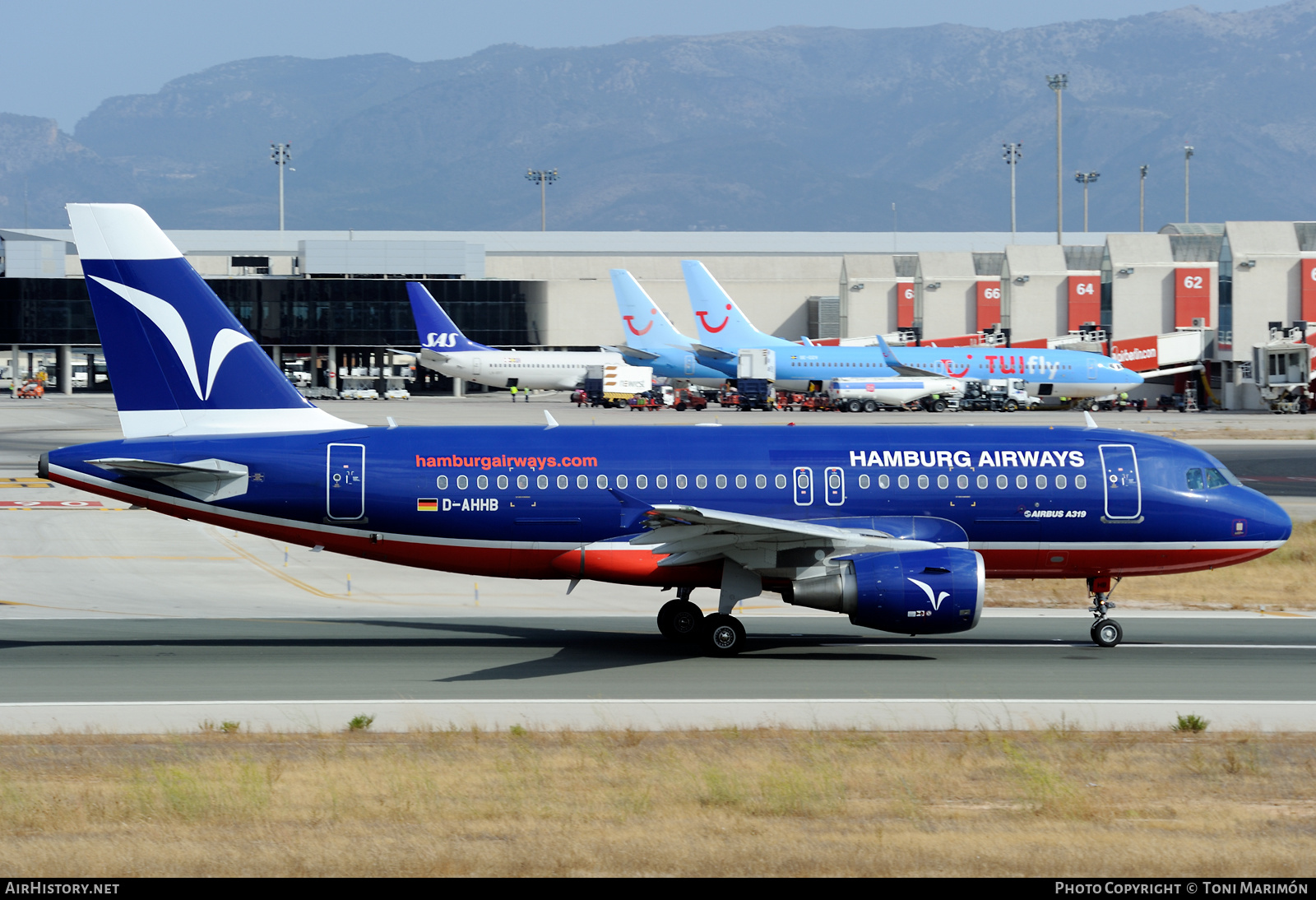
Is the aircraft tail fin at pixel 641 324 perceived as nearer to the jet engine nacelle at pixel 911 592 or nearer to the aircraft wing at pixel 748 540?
the aircraft wing at pixel 748 540

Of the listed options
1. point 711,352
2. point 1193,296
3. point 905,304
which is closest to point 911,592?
point 711,352

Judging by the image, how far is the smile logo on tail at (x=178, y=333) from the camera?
26219 millimetres

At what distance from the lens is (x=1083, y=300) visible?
122250 mm

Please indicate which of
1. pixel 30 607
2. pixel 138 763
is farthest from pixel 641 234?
pixel 138 763

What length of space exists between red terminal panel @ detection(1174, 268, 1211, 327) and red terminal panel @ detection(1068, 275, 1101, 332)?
7.46 m

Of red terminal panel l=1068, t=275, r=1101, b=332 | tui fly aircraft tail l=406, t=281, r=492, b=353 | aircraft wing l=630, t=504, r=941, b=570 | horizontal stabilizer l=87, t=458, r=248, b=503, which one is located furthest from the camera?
red terminal panel l=1068, t=275, r=1101, b=332

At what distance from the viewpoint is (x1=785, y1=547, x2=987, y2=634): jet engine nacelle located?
23.6 m

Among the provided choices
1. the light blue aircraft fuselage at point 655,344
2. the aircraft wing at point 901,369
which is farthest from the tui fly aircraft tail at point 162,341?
the light blue aircraft fuselage at point 655,344

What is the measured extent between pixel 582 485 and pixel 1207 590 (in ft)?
59.4

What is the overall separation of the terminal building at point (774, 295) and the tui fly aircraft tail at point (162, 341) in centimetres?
9345

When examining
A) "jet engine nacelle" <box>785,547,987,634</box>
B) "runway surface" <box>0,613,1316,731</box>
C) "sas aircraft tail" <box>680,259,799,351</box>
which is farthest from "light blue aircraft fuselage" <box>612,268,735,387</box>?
"jet engine nacelle" <box>785,547,987,634</box>

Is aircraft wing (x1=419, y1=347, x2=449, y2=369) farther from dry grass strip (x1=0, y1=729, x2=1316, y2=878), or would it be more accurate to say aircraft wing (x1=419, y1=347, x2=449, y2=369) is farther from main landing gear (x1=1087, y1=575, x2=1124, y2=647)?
dry grass strip (x1=0, y1=729, x2=1316, y2=878)

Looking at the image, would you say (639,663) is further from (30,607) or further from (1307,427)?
(1307,427)
